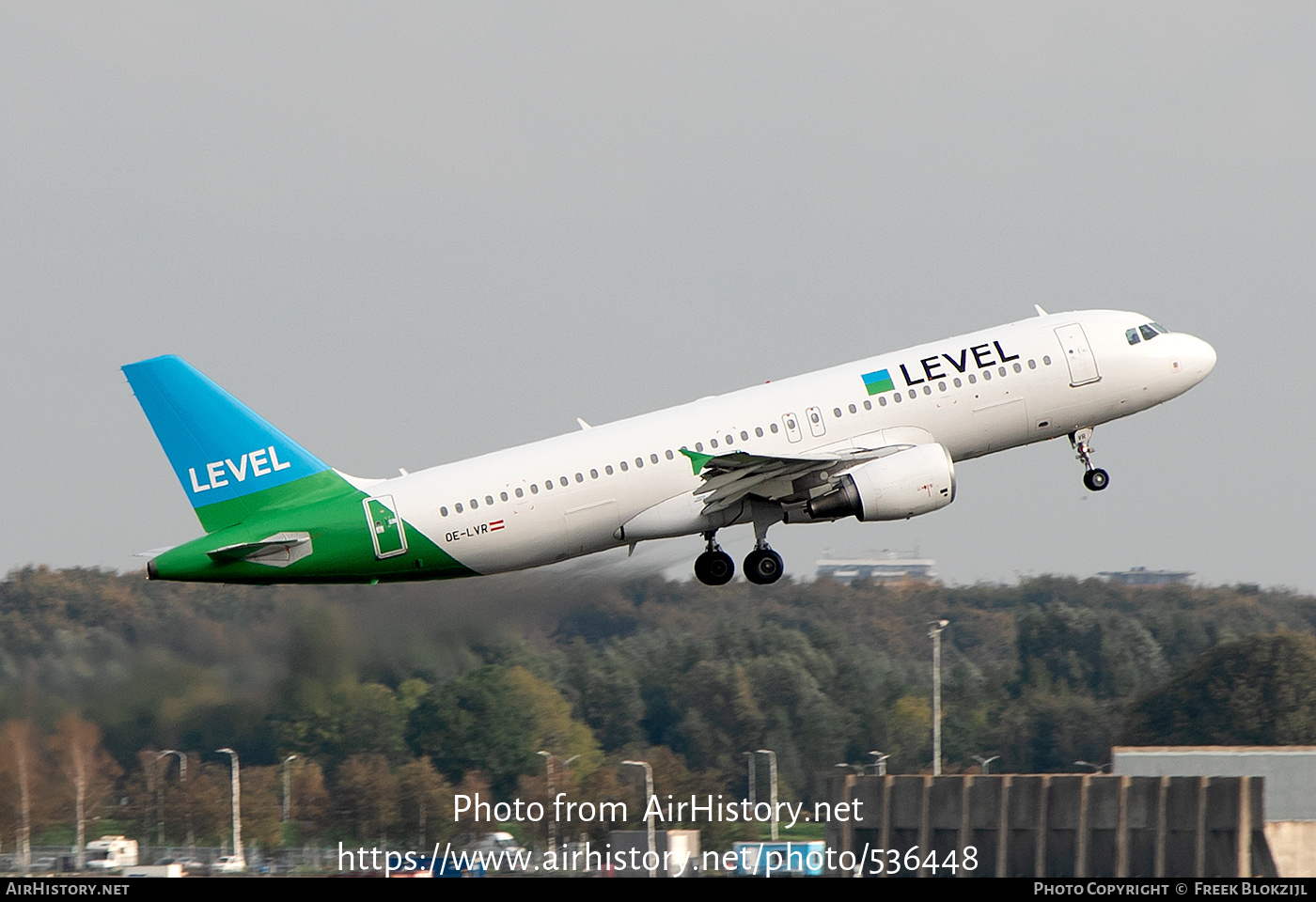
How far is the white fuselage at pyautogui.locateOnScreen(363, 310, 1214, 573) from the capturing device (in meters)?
38.2

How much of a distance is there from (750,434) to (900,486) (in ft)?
12.1

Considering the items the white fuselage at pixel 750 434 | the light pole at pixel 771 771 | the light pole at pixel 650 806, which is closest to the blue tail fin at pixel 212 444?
the white fuselage at pixel 750 434

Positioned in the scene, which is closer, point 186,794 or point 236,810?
point 186,794

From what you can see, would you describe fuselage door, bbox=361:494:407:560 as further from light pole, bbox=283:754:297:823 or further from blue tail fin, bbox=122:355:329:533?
light pole, bbox=283:754:297:823

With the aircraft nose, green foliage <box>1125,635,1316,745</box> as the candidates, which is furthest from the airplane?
green foliage <box>1125,635,1316,745</box>

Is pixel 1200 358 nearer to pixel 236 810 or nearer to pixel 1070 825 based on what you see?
pixel 1070 825

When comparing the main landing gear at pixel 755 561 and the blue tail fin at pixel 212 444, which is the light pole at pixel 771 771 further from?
the blue tail fin at pixel 212 444

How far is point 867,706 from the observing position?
228ft

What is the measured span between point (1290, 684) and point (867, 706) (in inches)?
755

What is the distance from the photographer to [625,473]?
38.6 m

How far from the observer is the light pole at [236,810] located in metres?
46.9

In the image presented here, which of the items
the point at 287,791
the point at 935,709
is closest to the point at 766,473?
the point at 287,791
